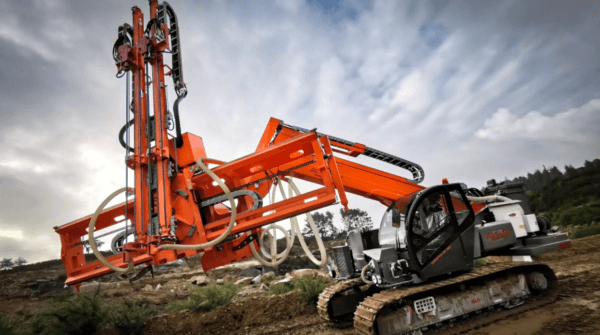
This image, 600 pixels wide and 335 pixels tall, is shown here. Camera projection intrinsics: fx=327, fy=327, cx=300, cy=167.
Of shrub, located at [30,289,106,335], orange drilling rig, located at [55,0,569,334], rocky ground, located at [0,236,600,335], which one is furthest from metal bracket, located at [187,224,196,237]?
shrub, located at [30,289,106,335]

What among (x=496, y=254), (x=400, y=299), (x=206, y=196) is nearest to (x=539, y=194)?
(x=496, y=254)

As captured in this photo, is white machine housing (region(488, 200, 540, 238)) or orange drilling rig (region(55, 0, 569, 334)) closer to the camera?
orange drilling rig (region(55, 0, 569, 334))

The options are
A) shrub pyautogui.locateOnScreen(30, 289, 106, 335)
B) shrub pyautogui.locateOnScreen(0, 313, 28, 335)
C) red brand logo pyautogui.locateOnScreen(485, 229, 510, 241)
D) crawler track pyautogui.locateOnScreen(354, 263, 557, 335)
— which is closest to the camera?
crawler track pyautogui.locateOnScreen(354, 263, 557, 335)

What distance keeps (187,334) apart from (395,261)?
4169 millimetres

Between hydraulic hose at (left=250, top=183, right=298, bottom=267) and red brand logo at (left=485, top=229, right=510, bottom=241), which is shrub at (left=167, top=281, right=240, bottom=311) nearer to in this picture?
hydraulic hose at (left=250, top=183, right=298, bottom=267)

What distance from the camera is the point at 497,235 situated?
5.70m

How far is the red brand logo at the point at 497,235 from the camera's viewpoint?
5617mm

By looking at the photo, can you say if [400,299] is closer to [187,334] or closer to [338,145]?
[338,145]

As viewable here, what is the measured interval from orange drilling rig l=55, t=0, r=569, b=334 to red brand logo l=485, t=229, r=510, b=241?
18 mm

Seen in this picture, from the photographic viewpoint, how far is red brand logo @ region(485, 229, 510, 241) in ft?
18.4

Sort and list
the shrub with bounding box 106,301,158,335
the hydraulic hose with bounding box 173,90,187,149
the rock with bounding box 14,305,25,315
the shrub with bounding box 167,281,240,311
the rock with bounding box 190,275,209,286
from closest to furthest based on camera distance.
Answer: the hydraulic hose with bounding box 173,90,187,149 → the shrub with bounding box 106,301,158,335 → the shrub with bounding box 167,281,240,311 → the rock with bounding box 14,305,25,315 → the rock with bounding box 190,275,209,286

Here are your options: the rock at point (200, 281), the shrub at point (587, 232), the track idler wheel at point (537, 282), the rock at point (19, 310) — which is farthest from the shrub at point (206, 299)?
the shrub at point (587, 232)

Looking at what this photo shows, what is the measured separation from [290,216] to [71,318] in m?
4.75

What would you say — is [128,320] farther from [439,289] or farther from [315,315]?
[439,289]
